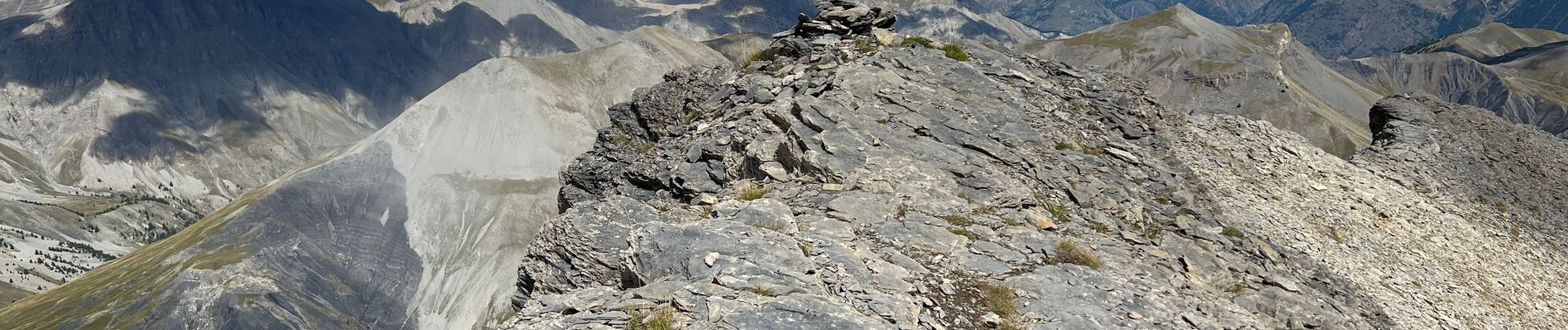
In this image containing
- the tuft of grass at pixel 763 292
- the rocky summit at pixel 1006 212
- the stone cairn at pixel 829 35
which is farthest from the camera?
the stone cairn at pixel 829 35

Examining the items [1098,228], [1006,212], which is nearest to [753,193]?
[1006,212]

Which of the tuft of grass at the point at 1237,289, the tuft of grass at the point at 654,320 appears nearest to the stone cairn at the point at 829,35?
the tuft of grass at the point at 1237,289

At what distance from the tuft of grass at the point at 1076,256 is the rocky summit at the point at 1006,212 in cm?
4

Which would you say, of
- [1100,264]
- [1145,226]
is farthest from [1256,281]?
[1100,264]

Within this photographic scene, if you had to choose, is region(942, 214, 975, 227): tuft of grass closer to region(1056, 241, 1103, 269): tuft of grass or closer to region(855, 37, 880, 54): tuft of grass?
region(1056, 241, 1103, 269): tuft of grass

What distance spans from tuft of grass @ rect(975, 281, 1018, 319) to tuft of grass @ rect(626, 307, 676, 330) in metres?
4.41

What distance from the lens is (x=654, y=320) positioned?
943 centimetres

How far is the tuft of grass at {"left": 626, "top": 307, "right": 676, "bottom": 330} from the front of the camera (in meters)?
9.34

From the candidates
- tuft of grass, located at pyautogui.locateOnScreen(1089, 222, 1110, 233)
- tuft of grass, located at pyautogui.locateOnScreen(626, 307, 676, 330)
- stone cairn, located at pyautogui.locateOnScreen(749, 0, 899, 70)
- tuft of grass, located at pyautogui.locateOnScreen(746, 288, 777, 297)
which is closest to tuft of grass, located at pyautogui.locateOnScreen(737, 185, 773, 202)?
tuft of grass, located at pyautogui.locateOnScreen(746, 288, 777, 297)

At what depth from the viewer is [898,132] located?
608 inches

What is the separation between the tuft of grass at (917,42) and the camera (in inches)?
812

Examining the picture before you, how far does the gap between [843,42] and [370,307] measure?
500 feet

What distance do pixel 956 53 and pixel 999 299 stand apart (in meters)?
10.9

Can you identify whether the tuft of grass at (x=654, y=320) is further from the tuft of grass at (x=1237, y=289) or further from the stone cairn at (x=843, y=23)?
the stone cairn at (x=843, y=23)
